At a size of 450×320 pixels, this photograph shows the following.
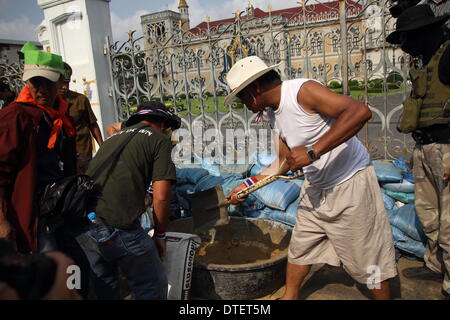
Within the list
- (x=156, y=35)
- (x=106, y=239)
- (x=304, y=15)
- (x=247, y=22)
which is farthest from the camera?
(x=156, y=35)

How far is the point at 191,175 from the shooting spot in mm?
4590

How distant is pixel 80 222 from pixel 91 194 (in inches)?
9.8

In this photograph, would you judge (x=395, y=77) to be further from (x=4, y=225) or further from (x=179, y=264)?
(x=4, y=225)

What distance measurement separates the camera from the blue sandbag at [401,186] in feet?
12.3

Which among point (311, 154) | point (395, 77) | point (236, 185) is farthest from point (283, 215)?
point (395, 77)

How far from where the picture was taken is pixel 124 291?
10.9 feet

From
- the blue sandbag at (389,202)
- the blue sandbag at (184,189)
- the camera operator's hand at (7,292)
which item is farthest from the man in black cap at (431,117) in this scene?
the camera operator's hand at (7,292)

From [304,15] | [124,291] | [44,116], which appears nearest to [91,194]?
[44,116]

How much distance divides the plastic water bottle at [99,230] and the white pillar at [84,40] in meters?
3.91

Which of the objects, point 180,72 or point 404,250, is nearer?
point 404,250

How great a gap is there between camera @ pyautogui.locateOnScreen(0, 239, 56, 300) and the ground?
2.38 m

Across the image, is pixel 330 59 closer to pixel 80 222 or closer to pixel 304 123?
pixel 304 123

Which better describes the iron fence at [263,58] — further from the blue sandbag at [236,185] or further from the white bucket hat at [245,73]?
the white bucket hat at [245,73]

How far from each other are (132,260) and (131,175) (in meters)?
0.54
